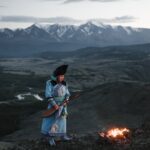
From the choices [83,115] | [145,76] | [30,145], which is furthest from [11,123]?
[145,76]

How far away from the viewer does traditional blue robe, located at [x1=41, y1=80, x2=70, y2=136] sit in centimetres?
1894

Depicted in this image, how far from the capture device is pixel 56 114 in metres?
19.0

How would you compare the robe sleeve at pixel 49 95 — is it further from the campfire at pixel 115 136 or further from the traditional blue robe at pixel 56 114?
the campfire at pixel 115 136

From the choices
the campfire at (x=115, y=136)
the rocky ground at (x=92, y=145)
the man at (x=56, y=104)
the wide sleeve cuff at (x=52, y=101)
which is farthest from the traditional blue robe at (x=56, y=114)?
the campfire at (x=115, y=136)

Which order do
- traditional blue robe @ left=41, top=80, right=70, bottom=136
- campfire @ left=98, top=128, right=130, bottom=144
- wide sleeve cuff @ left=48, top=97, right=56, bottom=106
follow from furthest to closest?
campfire @ left=98, top=128, right=130, bottom=144 → traditional blue robe @ left=41, top=80, right=70, bottom=136 → wide sleeve cuff @ left=48, top=97, right=56, bottom=106

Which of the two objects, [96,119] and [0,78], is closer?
[96,119]

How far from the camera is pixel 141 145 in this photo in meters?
19.4

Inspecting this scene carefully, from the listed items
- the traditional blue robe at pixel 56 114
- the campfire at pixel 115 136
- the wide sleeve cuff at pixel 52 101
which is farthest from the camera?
the campfire at pixel 115 136

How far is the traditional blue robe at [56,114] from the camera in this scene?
18.9 m

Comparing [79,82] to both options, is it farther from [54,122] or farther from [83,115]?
[54,122]

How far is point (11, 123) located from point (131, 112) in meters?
16.6

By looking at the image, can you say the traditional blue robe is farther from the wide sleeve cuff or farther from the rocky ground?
the rocky ground

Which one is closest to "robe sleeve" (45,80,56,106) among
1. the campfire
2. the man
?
the man

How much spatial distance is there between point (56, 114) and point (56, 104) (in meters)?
0.49
